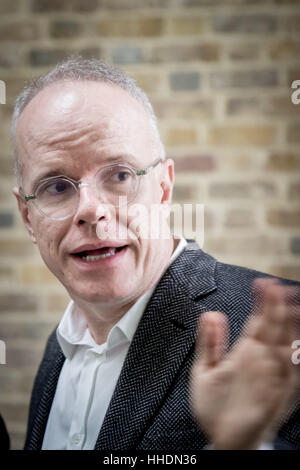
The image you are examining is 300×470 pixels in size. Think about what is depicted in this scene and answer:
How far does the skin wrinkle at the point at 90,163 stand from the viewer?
0.95 meters

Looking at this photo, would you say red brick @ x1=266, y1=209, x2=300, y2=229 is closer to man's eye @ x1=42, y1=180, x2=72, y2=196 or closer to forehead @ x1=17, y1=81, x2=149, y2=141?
forehead @ x1=17, y1=81, x2=149, y2=141

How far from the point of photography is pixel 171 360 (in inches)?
34.8

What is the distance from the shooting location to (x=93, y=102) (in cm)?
98

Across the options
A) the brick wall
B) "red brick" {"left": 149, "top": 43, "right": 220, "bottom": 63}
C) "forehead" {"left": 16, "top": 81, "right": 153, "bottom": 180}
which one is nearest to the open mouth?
"forehead" {"left": 16, "top": 81, "right": 153, "bottom": 180}

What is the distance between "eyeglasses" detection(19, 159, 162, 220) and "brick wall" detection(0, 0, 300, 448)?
0.66m

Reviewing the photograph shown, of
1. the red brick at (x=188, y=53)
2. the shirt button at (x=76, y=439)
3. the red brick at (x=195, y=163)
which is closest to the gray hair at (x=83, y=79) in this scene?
the red brick at (x=195, y=163)

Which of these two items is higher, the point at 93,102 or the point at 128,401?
the point at 93,102

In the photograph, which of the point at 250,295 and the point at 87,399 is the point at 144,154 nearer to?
the point at 250,295

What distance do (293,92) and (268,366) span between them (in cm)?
134

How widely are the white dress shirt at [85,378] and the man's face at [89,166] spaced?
0.09 meters

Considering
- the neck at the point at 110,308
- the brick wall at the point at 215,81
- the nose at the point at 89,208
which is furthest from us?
the brick wall at the point at 215,81

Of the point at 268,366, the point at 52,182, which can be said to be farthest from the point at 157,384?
the point at 52,182

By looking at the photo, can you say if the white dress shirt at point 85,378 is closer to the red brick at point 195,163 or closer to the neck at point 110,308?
the neck at point 110,308

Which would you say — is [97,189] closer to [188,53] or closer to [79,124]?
[79,124]
